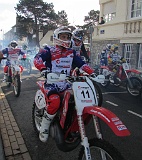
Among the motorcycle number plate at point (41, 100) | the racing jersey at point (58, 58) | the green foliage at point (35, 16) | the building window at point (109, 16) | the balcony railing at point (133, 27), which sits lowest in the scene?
the motorcycle number plate at point (41, 100)

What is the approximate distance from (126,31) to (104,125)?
31.0 ft

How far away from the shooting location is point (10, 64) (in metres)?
8.04

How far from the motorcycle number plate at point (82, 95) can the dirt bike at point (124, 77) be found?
4971 millimetres

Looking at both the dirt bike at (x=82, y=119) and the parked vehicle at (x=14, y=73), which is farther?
the parked vehicle at (x=14, y=73)

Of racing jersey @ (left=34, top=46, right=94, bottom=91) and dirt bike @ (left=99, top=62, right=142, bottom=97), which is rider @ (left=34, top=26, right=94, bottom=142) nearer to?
racing jersey @ (left=34, top=46, right=94, bottom=91)

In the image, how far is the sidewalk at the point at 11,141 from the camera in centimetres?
337

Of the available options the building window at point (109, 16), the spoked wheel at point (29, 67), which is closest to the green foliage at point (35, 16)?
the building window at point (109, 16)

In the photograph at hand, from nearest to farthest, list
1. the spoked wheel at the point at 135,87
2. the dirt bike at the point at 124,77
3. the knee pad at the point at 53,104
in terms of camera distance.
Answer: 1. the knee pad at the point at 53,104
2. the spoked wheel at the point at 135,87
3. the dirt bike at the point at 124,77

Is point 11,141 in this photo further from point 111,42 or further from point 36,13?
point 36,13

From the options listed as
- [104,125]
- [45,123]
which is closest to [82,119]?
[45,123]

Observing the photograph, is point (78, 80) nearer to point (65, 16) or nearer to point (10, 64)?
point (10, 64)

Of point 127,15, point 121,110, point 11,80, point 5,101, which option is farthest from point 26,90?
point 127,15

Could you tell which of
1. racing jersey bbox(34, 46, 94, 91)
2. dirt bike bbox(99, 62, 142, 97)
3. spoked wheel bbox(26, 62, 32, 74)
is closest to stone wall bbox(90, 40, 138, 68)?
dirt bike bbox(99, 62, 142, 97)

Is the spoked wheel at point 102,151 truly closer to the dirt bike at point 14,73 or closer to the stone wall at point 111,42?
the dirt bike at point 14,73
